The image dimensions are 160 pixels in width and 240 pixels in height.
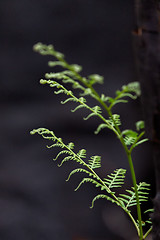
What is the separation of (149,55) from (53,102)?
5.14 feet

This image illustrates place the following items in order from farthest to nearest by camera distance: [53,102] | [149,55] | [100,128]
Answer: [53,102] → [100,128] → [149,55]

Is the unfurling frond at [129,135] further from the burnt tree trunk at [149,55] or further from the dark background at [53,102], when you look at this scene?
the dark background at [53,102]

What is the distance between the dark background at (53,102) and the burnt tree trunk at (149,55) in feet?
4.54

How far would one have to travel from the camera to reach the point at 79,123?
197 centimetres

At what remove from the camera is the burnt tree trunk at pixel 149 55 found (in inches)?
17.9

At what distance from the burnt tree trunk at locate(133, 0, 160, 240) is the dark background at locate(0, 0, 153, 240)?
1.38 metres

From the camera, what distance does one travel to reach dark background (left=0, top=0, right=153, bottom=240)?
1.88 m

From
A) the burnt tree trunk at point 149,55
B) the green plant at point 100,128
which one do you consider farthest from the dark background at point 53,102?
the burnt tree trunk at point 149,55

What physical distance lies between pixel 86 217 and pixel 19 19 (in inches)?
44.1

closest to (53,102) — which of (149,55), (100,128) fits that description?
(100,128)

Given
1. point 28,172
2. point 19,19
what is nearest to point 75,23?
point 19,19

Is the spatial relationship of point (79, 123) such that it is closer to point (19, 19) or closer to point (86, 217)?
point (86, 217)

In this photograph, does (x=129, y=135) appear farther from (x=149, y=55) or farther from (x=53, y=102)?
(x=53, y=102)

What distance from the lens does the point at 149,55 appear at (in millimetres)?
456
